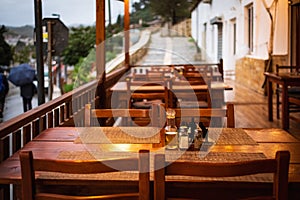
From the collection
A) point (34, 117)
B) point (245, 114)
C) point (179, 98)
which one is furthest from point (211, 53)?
point (34, 117)

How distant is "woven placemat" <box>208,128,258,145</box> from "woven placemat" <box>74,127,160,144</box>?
1.08 feet

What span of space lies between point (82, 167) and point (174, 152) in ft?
2.35

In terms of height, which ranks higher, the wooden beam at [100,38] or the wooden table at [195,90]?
the wooden beam at [100,38]

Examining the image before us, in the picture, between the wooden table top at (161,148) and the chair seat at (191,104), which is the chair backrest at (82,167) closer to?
the wooden table top at (161,148)

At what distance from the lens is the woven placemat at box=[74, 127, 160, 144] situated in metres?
2.62

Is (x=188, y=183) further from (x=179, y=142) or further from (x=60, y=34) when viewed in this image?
(x=60, y=34)

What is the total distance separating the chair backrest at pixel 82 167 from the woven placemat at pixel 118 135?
832mm

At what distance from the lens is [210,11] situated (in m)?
21.0

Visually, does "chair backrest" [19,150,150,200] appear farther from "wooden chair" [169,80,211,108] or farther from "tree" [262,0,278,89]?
"tree" [262,0,278,89]

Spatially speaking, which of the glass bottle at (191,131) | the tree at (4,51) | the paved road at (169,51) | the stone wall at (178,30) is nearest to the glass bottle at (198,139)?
the glass bottle at (191,131)

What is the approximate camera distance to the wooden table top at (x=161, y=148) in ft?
7.06

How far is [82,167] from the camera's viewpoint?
1714mm

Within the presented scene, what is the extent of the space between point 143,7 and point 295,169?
33.6 meters

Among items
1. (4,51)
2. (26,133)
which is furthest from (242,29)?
(26,133)
